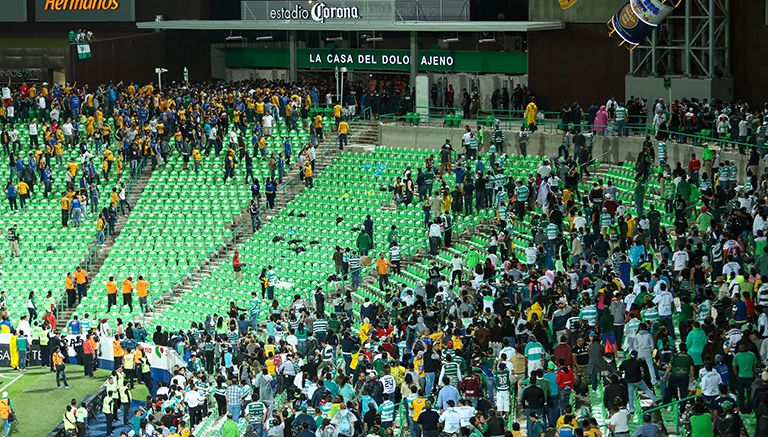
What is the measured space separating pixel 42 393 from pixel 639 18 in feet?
65.7

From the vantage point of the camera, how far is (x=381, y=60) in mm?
53062

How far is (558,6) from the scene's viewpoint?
47.3m

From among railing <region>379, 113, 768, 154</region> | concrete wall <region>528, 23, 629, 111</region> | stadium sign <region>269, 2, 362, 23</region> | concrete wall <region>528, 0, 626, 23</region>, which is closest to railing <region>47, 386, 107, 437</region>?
railing <region>379, 113, 768, 154</region>

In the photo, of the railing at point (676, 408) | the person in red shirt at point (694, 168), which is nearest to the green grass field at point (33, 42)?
the person in red shirt at point (694, 168)

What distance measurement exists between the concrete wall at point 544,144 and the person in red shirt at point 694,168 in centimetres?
104

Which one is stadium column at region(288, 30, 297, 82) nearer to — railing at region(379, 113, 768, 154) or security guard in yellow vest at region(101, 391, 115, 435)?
railing at region(379, 113, 768, 154)

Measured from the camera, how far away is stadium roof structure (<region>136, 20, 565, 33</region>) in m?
47.1

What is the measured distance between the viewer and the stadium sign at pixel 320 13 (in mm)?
50156

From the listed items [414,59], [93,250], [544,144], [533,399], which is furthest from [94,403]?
[414,59]

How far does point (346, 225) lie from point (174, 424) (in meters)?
15.0

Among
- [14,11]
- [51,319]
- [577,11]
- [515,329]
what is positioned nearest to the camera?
[515,329]

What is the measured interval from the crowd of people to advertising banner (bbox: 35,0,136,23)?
13944 mm

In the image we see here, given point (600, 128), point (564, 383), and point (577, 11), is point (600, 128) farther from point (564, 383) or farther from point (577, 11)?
point (564, 383)

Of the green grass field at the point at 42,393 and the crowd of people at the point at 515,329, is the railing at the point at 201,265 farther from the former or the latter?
the green grass field at the point at 42,393
